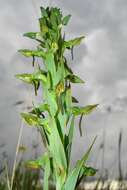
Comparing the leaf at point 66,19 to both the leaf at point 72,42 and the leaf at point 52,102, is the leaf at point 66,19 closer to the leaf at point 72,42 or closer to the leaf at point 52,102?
the leaf at point 72,42

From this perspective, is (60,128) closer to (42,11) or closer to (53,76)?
(53,76)

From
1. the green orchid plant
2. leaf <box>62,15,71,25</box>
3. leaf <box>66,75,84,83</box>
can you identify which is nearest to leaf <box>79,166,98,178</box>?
the green orchid plant

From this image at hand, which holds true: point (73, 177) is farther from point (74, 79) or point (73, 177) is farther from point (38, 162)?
point (74, 79)

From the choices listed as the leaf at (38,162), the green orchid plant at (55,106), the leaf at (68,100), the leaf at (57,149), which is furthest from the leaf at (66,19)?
the leaf at (38,162)

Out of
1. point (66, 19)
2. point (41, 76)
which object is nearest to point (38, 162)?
point (41, 76)

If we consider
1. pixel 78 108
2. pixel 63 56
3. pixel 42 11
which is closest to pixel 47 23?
pixel 42 11

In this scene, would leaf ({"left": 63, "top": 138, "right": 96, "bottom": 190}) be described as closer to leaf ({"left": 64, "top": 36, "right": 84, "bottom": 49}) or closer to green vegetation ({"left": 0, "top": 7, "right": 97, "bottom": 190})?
green vegetation ({"left": 0, "top": 7, "right": 97, "bottom": 190})

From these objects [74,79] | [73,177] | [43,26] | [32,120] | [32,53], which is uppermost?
[43,26]

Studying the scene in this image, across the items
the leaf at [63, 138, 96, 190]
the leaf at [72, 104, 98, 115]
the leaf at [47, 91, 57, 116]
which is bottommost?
the leaf at [63, 138, 96, 190]

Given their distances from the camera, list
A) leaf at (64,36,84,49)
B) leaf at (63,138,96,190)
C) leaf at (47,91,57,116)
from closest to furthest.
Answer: leaf at (63,138,96,190)
leaf at (47,91,57,116)
leaf at (64,36,84,49)
